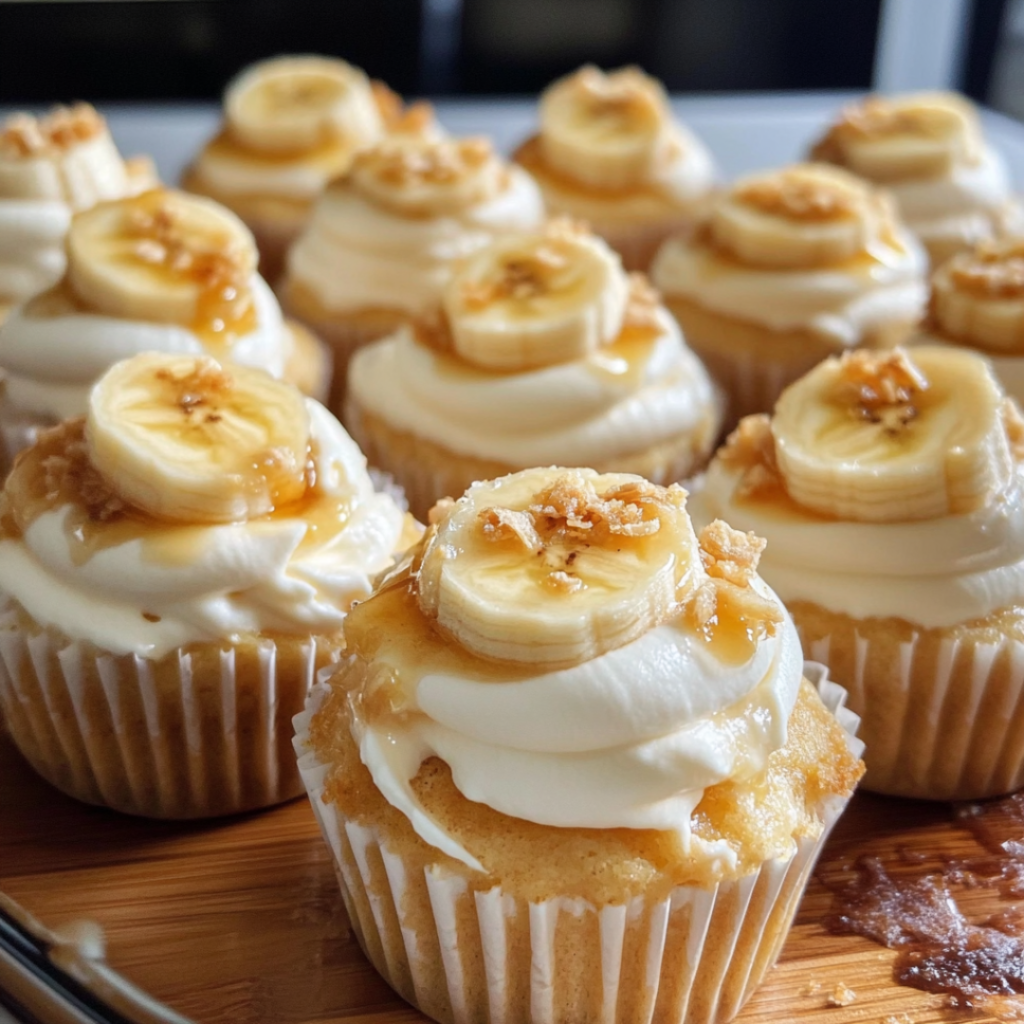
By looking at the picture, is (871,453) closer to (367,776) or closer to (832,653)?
(832,653)

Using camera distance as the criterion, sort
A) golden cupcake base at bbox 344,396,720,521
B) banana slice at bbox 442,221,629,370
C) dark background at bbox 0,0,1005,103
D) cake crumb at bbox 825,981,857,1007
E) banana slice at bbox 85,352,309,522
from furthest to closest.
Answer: dark background at bbox 0,0,1005,103 → golden cupcake base at bbox 344,396,720,521 → banana slice at bbox 442,221,629,370 → banana slice at bbox 85,352,309,522 → cake crumb at bbox 825,981,857,1007

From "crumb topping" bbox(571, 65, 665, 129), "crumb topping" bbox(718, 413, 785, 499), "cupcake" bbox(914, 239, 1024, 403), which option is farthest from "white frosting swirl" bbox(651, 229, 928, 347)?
"crumb topping" bbox(718, 413, 785, 499)

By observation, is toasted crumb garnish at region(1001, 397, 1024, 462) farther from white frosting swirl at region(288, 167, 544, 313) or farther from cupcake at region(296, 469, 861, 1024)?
white frosting swirl at region(288, 167, 544, 313)

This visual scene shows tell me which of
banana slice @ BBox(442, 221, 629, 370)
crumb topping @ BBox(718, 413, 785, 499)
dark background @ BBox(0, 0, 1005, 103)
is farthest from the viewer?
dark background @ BBox(0, 0, 1005, 103)

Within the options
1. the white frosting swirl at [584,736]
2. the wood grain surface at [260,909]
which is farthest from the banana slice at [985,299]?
the white frosting swirl at [584,736]

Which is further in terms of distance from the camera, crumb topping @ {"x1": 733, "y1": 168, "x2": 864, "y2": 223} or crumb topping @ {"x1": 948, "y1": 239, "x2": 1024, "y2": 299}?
crumb topping @ {"x1": 733, "y1": 168, "x2": 864, "y2": 223}

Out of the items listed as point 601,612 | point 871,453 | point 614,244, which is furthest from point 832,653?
point 614,244
